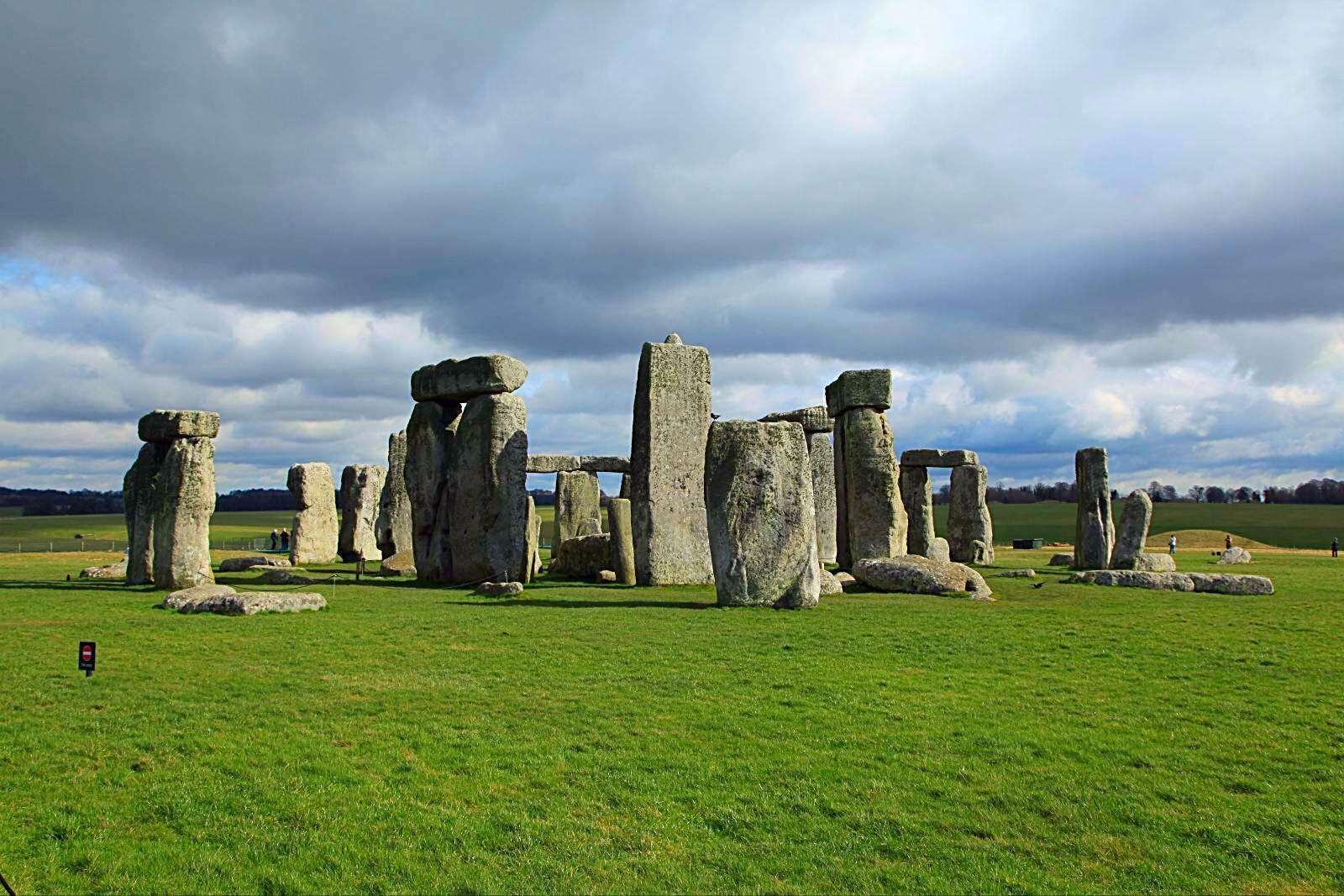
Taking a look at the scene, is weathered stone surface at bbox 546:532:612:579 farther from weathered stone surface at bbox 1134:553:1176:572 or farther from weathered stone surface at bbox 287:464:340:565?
weathered stone surface at bbox 1134:553:1176:572

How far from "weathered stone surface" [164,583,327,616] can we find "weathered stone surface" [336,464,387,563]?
15.6 m

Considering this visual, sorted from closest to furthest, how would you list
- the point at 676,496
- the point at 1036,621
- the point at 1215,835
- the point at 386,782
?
the point at 1215,835 < the point at 386,782 < the point at 1036,621 < the point at 676,496

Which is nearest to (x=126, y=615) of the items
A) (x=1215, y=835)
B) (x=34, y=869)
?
(x=34, y=869)

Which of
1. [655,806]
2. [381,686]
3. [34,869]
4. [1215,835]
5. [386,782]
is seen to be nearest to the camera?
[34,869]

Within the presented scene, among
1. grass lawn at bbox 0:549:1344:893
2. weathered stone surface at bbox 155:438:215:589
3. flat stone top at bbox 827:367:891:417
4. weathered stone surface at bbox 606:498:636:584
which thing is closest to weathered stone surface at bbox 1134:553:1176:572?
flat stone top at bbox 827:367:891:417

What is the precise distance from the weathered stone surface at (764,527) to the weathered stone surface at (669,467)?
4470 mm

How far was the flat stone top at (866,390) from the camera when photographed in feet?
63.6

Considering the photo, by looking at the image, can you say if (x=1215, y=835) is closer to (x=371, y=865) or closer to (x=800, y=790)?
(x=800, y=790)

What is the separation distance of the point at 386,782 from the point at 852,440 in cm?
→ 1511

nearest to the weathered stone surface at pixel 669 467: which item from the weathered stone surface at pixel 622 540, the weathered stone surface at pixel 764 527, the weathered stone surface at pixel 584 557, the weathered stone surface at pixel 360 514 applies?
the weathered stone surface at pixel 622 540

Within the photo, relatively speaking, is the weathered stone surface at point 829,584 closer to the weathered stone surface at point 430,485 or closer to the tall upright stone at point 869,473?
the tall upright stone at point 869,473

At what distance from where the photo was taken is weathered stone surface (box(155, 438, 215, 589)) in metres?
15.9

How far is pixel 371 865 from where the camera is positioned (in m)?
4.54

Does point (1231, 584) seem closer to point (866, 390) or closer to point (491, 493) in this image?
point (866, 390)
